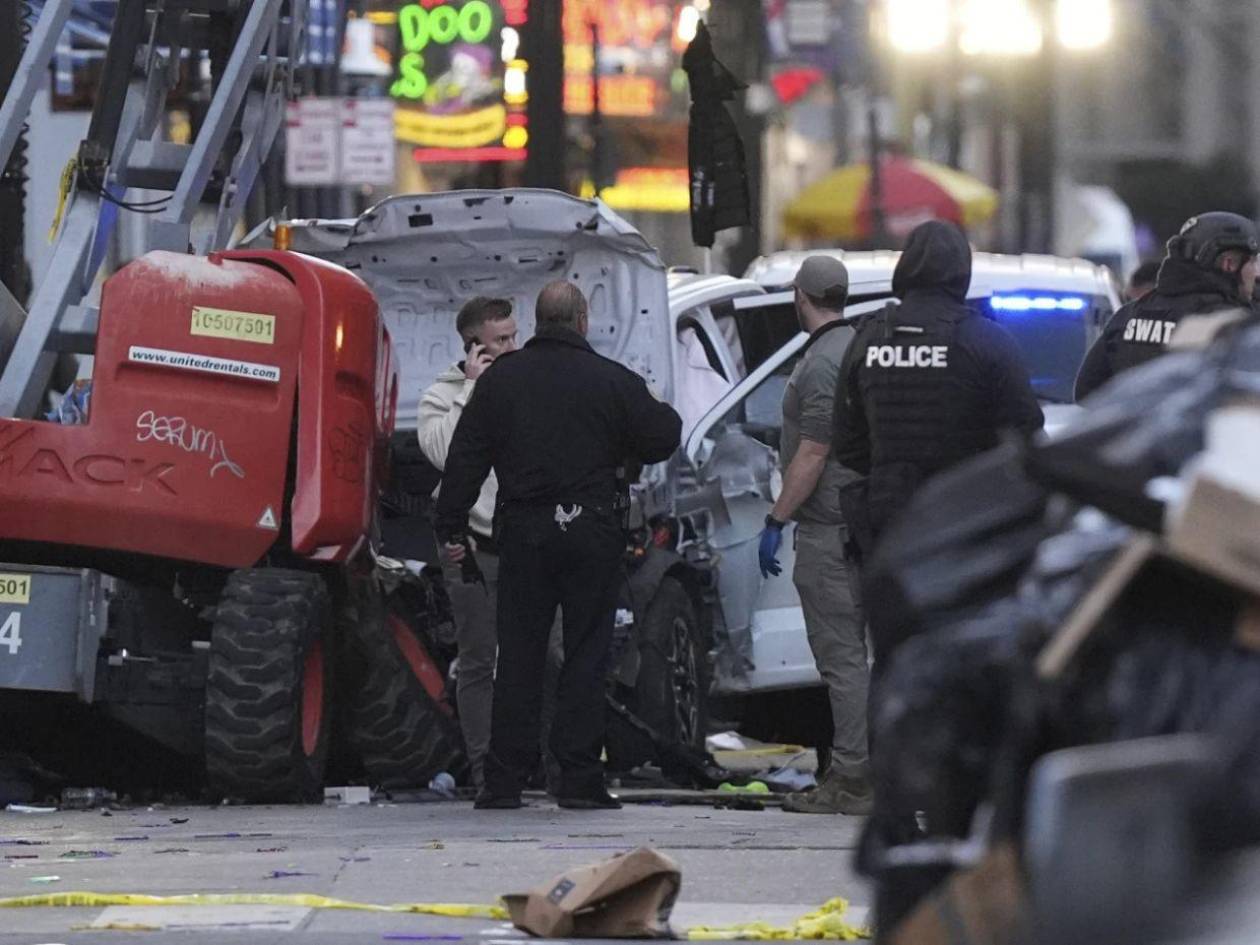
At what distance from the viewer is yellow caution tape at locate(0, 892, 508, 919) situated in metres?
7.31

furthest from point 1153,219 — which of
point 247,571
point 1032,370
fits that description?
point 247,571

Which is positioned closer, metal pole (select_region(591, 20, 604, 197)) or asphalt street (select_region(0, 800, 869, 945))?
asphalt street (select_region(0, 800, 869, 945))

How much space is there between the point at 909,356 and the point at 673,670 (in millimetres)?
2702

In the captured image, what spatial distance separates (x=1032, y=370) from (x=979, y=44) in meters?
38.2

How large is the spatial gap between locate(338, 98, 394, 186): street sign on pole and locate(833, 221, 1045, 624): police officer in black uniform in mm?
11877

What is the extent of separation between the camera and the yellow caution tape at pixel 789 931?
6.98m

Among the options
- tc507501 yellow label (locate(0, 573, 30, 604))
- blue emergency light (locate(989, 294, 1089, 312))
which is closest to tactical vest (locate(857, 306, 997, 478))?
tc507501 yellow label (locate(0, 573, 30, 604))

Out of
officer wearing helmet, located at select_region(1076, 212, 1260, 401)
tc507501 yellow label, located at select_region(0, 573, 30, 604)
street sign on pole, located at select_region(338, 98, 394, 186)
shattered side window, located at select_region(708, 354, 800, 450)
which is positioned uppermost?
officer wearing helmet, located at select_region(1076, 212, 1260, 401)

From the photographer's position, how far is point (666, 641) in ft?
36.6

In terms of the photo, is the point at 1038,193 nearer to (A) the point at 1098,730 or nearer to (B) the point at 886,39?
(B) the point at 886,39

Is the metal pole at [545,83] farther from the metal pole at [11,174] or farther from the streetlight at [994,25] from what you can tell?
the streetlight at [994,25]

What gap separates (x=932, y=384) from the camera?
8.77 metres

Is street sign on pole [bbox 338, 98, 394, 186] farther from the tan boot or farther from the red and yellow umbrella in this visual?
the red and yellow umbrella

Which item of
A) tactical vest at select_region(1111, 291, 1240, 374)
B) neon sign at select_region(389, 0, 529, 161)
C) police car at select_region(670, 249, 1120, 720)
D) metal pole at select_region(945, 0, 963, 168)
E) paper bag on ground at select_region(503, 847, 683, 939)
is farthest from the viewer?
metal pole at select_region(945, 0, 963, 168)
